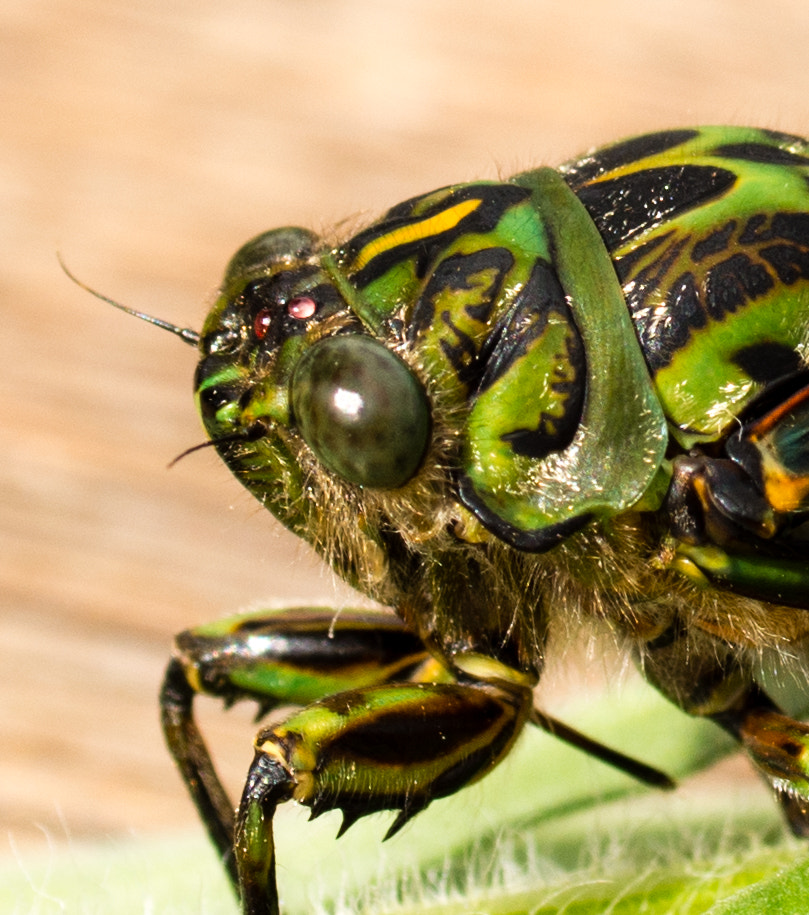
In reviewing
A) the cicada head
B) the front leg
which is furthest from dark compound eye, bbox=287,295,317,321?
the front leg

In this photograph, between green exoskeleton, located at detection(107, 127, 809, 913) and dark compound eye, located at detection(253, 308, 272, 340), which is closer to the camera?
green exoskeleton, located at detection(107, 127, 809, 913)

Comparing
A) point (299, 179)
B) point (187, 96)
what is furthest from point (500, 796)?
point (187, 96)

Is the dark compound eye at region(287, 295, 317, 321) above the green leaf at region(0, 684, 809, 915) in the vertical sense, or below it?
above

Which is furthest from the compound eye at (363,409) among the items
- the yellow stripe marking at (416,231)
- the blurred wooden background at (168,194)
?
the blurred wooden background at (168,194)

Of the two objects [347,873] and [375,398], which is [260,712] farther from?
[375,398]

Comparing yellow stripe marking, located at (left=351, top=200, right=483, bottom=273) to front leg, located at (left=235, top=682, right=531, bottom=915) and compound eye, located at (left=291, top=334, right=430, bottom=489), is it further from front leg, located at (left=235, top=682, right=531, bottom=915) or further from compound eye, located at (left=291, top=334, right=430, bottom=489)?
front leg, located at (left=235, top=682, right=531, bottom=915)

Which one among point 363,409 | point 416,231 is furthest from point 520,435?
point 416,231

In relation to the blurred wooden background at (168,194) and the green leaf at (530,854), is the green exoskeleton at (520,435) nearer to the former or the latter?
the green leaf at (530,854)

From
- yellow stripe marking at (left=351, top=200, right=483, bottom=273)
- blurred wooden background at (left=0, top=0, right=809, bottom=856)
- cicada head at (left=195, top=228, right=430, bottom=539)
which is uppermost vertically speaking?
yellow stripe marking at (left=351, top=200, right=483, bottom=273)
